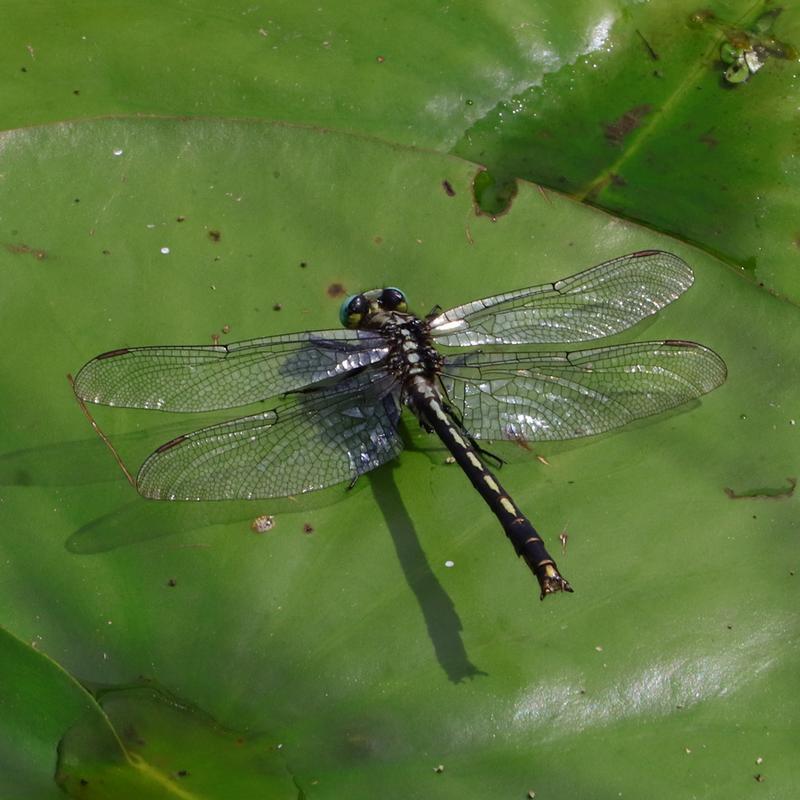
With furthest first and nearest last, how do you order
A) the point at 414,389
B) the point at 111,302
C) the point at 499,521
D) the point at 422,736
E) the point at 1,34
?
the point at 1,34 → the point at 414,389 → the point at 111,302 → the point at 499,521 → the point at 422,736

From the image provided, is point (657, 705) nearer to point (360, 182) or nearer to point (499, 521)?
point (499, 521)

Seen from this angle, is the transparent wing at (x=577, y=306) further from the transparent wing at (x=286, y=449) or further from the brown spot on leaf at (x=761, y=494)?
the brown spot on leaf at (x=761, y=494)

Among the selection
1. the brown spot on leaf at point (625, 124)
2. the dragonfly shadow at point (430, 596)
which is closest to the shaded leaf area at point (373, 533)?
the dragonfly shadow at point (430, 596)

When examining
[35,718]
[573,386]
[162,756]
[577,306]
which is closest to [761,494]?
[573,386]

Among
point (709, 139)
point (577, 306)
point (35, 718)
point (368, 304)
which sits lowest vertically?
point (35, 718)

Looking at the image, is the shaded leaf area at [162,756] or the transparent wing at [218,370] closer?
the shaded leaf area at [162,756]

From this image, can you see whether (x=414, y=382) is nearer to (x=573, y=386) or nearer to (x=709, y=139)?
(x=573, y=386)

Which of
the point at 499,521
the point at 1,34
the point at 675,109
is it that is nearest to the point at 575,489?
the point at 499,521
